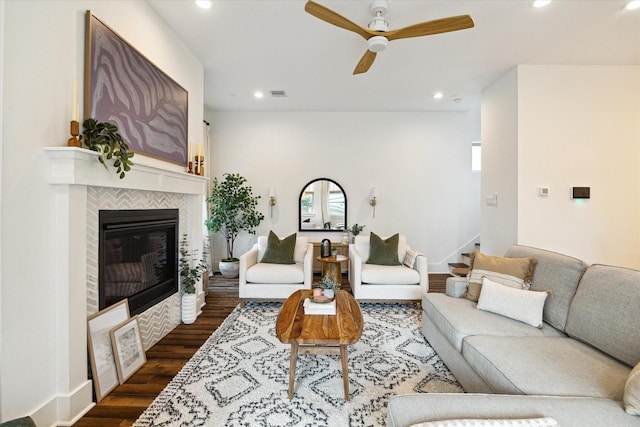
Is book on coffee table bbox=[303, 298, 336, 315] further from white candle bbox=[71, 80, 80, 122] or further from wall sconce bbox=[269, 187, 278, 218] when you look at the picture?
wall sconce bbox=[269, 187, 278, 218]

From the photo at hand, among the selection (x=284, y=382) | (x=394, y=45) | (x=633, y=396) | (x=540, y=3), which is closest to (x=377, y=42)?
(x=394, y=45)

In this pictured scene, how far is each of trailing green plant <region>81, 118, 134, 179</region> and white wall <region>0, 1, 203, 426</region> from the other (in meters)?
0.11

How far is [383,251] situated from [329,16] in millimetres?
2833

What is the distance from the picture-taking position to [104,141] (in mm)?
1872

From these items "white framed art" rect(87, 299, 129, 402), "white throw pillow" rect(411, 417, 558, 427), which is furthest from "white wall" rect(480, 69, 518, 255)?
"white framed art" rect(87, 299, 129, 402)

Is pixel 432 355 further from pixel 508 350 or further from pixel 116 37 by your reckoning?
pixel 116 37

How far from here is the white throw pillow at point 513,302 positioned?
2131mm

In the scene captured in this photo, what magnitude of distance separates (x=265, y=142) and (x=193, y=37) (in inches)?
A: 101

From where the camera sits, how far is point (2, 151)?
1.43 metres

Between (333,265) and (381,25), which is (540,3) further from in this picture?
(333,265)

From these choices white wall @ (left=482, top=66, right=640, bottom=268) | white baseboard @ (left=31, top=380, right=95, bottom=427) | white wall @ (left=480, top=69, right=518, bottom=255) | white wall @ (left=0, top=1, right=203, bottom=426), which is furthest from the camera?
white wall @ (left=480, top=69, right=518, bottom=255)

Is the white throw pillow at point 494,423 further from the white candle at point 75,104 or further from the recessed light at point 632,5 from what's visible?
the recessed light at point 632,5

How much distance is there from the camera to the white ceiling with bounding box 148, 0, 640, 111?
2557mm

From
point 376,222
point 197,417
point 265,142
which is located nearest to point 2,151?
point 197,417
